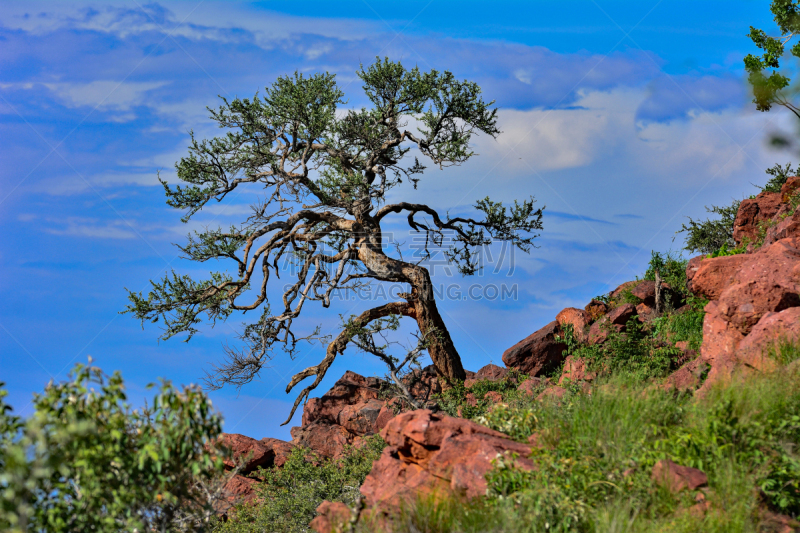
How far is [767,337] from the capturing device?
9.39 m

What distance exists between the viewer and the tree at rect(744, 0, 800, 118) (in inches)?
845

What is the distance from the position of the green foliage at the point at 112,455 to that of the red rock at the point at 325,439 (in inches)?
404

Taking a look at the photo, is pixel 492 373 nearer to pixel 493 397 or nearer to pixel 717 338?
pixel 493 397

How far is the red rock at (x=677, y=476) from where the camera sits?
5.88m

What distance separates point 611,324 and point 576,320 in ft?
7.55

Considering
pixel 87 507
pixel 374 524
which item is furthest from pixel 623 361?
pixel 87 507

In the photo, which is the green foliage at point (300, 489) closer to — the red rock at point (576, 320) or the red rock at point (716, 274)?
the red rock at point (576, 320)

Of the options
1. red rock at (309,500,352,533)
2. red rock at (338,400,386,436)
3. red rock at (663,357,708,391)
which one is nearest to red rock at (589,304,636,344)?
red rock at (663,357,708,391)

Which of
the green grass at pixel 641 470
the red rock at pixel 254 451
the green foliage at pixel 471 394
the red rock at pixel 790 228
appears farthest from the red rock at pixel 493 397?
the green grass at pixel 641 470

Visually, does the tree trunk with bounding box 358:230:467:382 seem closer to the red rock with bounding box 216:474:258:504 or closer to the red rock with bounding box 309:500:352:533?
the red rock with bounding box 216:474:258:504

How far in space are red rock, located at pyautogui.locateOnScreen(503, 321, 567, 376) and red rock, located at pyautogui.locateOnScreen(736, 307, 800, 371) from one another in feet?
24.8

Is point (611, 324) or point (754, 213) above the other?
point (754, 213)

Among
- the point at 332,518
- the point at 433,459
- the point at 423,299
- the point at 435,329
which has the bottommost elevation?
the point at 332,518

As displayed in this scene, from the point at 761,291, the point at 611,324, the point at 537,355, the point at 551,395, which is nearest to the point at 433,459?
the point at 551,395
